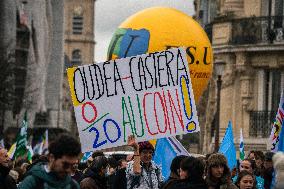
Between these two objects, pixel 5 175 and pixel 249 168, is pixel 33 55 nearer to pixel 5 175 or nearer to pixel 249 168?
pixel 249 168

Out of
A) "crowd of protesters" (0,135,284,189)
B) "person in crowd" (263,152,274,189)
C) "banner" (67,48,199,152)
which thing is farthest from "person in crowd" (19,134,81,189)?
"person in crowd" (263,152,274,189)

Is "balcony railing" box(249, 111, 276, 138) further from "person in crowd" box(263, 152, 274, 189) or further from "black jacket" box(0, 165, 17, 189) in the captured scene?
"black jacket" box(0, 165, 17, 189)

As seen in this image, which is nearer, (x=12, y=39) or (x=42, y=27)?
(x=12, y=39)

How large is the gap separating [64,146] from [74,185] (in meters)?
0.51

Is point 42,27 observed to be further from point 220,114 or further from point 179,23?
point 179,23

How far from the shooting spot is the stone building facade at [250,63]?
3055cm

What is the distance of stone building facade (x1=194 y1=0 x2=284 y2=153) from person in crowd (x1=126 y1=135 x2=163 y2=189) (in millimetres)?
17572

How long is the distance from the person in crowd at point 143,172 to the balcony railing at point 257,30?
60.1 feet

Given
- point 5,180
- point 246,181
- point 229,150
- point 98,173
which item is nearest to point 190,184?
point 246,181

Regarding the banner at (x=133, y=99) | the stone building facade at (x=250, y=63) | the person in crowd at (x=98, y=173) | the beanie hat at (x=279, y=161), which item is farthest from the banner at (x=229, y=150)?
the stone building facade at (x=250, y=63)

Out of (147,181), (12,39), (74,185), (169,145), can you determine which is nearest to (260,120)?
(169,145)

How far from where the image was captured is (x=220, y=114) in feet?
105

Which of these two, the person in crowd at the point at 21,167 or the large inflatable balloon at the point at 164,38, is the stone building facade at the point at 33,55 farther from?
the person in crowd at the point at 21,167

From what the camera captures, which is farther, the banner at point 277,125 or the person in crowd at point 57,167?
the banner at point 277,125
